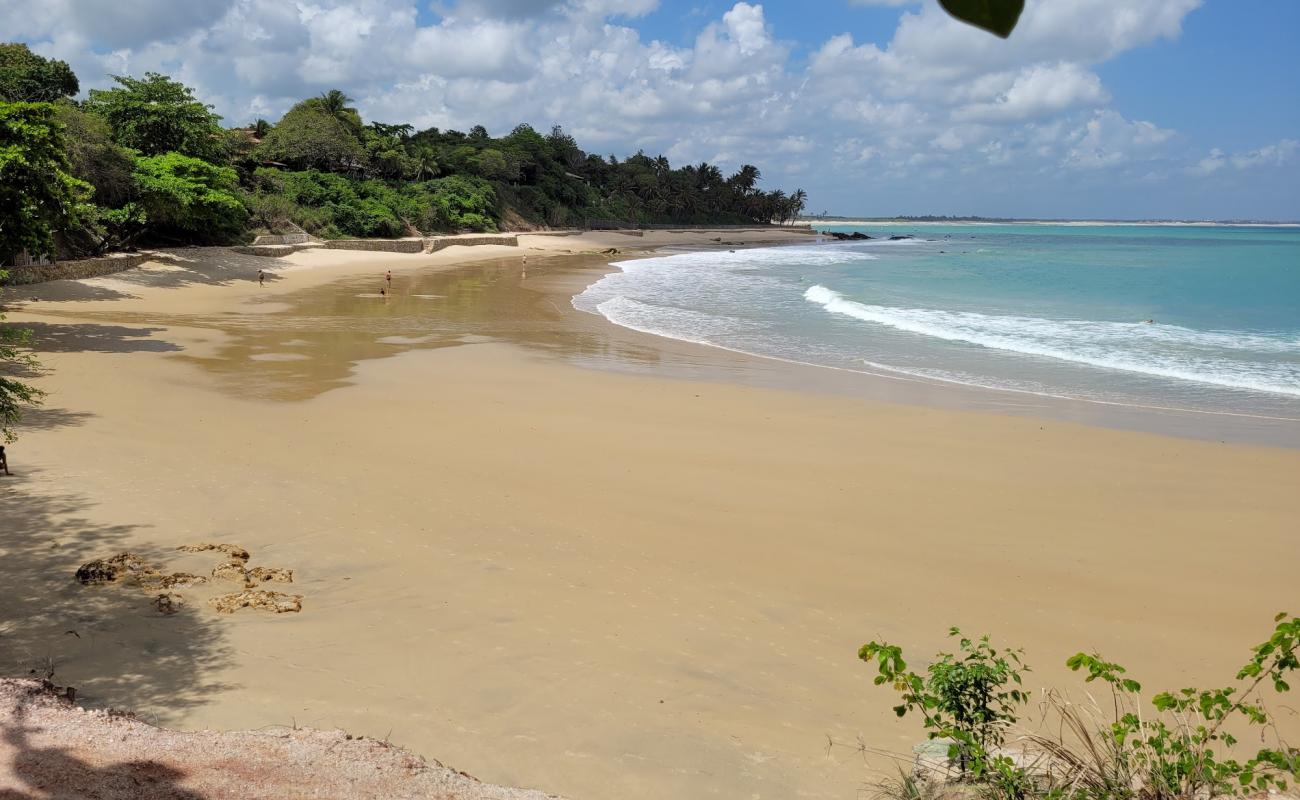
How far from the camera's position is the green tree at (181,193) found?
29234mm

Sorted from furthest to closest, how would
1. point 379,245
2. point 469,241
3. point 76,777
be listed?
point 469,241 → point 379,245 → point 76,777

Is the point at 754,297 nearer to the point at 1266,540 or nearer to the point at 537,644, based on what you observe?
the point at 1266,540

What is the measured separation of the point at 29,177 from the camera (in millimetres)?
14977

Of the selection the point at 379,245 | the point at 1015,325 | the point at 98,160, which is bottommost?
the point at 1015,325

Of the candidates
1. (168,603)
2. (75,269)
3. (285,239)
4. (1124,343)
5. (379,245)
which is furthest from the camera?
(379,245)

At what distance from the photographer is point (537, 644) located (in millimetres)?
5906

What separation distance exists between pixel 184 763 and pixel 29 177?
1535 centimetres

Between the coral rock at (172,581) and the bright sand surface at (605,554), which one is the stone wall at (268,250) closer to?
the bright sand surface at (605,554)

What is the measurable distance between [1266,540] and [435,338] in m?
16.3

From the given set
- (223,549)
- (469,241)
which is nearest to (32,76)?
(469,241)

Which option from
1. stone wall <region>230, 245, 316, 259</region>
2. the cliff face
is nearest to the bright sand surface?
the cliff face

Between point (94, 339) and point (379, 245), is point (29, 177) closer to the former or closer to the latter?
point (94, 339)

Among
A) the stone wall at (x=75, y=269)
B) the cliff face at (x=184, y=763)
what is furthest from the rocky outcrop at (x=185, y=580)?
the stone wall at (x=75, y=269)

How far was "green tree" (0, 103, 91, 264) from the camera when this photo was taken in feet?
48.2
